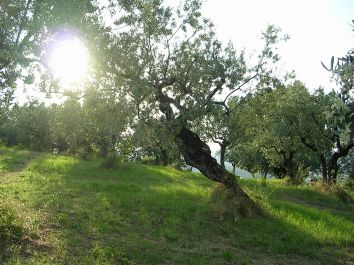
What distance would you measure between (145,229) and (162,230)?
67 cm

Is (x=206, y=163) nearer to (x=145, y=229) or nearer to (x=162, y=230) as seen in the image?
(x=162, y=230)

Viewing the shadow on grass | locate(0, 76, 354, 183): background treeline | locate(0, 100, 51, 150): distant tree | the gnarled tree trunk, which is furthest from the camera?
locate(0, 100, 51, 150): distant tree

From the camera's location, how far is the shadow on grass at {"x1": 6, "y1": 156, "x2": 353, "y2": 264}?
12.9 metres

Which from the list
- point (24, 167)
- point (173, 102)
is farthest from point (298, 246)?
point (24, 167)

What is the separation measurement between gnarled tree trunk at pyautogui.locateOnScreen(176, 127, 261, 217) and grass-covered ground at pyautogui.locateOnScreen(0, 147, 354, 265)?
94 centimetres

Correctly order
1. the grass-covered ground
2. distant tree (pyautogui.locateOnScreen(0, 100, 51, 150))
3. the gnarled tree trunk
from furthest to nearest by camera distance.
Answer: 1. distant tree (pyautogui.locateOnScreen(0, 100, 51, 150))
2. the gnarled tree trunk
3. the grass-covered ground

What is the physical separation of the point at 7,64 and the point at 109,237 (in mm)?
Result: 6569

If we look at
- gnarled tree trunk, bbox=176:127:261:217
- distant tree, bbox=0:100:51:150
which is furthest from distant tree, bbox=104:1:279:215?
distant tree, bbox=0:100:51:150

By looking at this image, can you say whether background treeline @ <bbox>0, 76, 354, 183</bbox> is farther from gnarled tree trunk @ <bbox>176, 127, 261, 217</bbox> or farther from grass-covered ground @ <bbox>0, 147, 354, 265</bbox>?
grass-covered ground @ <bbox>0, 147, 354, 265</bbox>

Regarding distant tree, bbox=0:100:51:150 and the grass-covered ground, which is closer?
the grass-covered ground

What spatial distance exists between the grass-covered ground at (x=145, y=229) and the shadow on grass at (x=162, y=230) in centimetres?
3

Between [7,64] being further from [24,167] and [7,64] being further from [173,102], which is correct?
[24,167]

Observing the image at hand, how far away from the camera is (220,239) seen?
50.8 feet

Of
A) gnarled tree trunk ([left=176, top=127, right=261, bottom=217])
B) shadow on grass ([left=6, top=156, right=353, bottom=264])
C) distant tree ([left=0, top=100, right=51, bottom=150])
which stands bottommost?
shadow on grass ([left=6, top=156, right=353, bottom=264])
